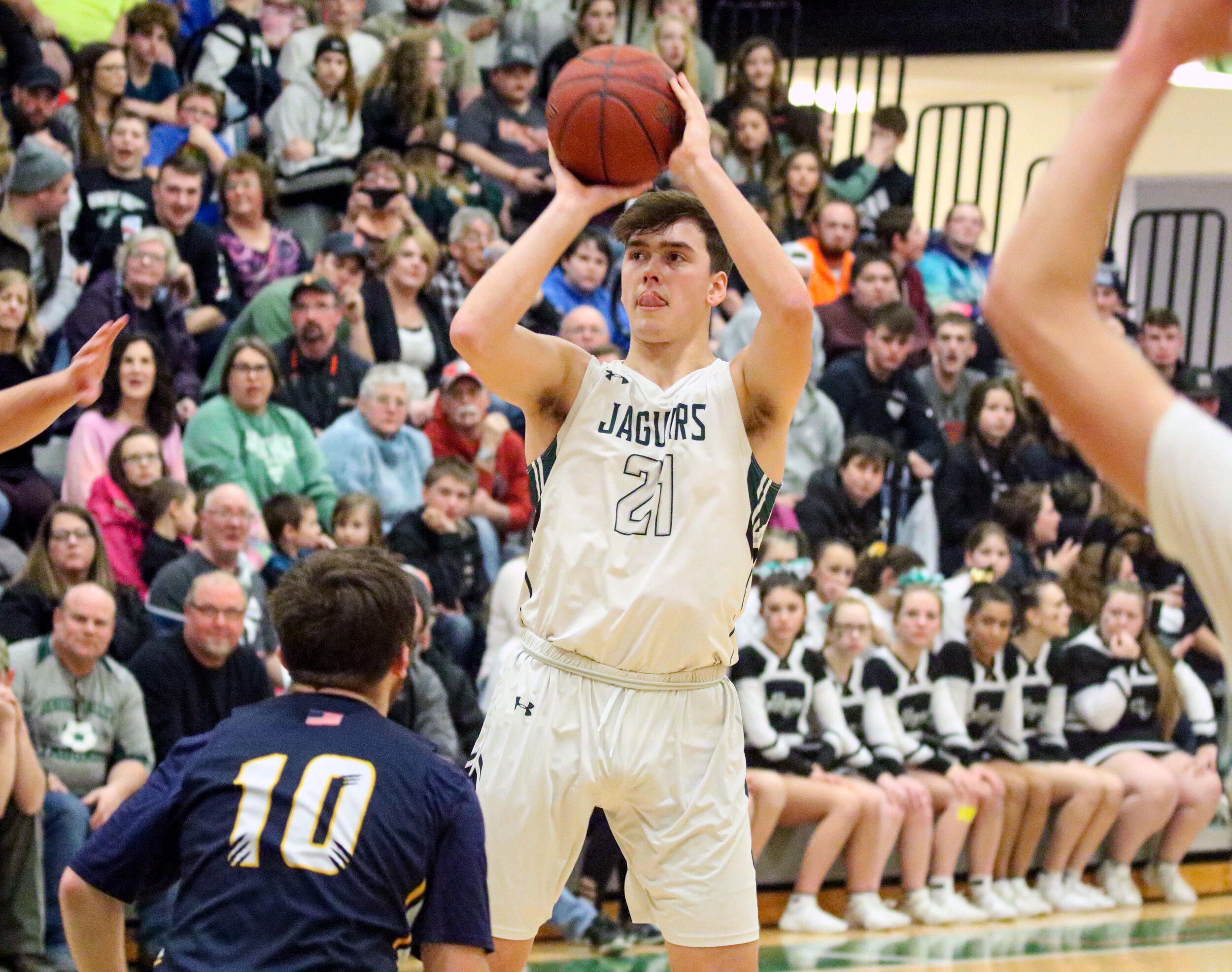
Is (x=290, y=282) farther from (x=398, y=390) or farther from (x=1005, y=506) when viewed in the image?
(x=1005, y=506)

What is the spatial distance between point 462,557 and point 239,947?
17.7 feet

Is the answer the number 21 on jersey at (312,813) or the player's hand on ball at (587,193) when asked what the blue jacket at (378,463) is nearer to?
the player's hand on ball at (587,193)

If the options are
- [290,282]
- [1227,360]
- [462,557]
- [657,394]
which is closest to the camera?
[657,394]

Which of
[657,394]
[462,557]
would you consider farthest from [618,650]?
[462,557]

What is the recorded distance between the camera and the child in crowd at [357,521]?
24.3ft

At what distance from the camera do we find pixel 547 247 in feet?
12.4

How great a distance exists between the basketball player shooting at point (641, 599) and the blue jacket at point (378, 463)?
4332 mm

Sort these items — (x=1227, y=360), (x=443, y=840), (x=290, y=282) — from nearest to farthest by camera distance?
(x=443, y=840)
(x=290, y=282)
(x=1227, y=360)

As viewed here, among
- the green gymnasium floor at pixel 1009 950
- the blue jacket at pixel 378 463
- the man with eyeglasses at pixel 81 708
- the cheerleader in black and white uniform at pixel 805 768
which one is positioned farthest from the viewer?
the blue jacket at pixel 378 463

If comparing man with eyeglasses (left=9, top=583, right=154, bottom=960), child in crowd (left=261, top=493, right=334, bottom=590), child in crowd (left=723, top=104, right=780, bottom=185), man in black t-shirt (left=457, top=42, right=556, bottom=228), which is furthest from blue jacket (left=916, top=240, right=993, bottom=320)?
man with eyeglasses (left=9, top=583, right=154, bottom=960)

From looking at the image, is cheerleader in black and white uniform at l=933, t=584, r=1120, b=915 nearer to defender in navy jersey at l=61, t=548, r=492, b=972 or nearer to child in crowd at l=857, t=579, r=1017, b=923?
child in crowd at l=857, t=579, r=1017, b=923

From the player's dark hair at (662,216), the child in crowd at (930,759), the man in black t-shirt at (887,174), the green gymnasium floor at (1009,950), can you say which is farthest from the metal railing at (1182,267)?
the player's dark hair at (662,216)

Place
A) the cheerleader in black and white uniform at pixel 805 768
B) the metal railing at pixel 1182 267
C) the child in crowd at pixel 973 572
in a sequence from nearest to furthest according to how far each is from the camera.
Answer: the cheerleader in black and white uniform at pixel 805 768 → the child in crowd at pixel 973 572 → the metal railing at pixel 1182 267

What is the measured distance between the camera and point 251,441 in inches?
312
